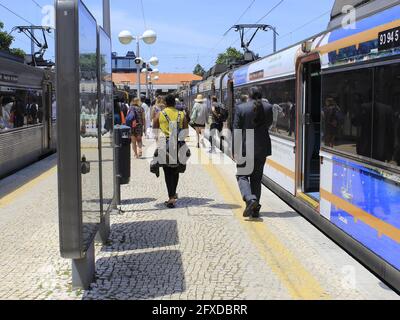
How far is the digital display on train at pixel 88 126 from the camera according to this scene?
4223 millimetres

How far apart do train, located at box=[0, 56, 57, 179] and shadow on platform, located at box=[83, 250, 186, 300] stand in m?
6.62

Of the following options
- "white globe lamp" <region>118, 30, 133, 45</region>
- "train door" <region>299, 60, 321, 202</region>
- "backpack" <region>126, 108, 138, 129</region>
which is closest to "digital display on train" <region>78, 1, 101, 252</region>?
"train door" <region>299, 60, 321, 202</region>

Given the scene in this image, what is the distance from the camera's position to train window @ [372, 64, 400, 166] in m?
4.43

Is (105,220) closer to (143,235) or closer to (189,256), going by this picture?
(143,235)

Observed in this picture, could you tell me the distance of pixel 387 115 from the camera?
182 inches

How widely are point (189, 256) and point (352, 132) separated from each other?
2.11 meters

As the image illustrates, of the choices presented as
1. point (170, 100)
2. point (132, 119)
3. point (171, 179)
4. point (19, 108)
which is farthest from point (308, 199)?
point (19, 108)

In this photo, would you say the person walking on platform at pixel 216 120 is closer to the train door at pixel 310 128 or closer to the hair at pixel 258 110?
the train door at pixel 310 128

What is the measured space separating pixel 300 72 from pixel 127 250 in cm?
364

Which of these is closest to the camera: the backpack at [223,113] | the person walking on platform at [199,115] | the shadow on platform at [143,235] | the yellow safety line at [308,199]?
the shadow on platform at [143,235]

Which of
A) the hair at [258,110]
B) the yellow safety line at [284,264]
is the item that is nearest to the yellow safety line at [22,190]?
the yellow safety line at [284,264]

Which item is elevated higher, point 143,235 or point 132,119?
point 132,119
